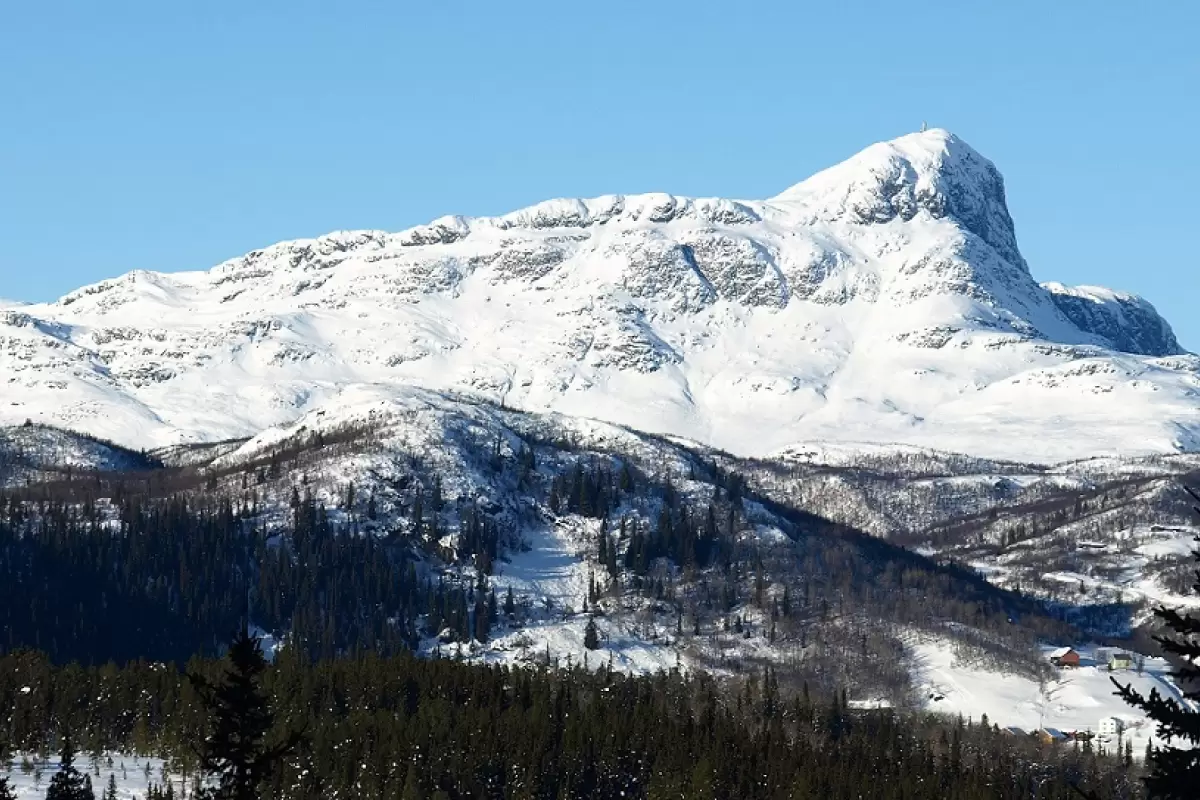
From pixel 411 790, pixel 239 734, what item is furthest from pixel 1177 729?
pixel 411 790

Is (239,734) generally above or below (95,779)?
above

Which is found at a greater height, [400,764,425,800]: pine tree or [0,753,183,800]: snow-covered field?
[400,764,425,800]: pine tree

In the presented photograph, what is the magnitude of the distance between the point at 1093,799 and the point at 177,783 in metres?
162

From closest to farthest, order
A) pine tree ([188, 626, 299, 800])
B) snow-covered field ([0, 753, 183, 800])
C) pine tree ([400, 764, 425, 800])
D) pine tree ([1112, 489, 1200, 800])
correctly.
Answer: pine tree ([1112, 489, 1200, 800]) → pine tree ([188, 626, 299, 800]) → snow-covered field ([0, 753, 183, 800]) → pine tree ([400, 764, 425, 800])

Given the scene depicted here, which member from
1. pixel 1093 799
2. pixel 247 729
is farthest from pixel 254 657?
pixel 1093 799

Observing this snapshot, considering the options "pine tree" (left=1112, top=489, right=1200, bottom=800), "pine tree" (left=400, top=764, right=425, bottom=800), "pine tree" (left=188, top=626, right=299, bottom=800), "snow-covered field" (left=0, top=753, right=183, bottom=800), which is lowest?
"snow-covered field" (left=0, top=753, right=183, bottom=800)

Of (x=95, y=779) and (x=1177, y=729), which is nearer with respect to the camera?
(x=1177, y=729)

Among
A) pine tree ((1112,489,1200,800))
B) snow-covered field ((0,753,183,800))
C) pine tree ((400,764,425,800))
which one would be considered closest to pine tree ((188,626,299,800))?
pine tree ((1112,489,1200,800))

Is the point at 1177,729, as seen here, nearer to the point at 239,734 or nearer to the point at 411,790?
the point at 239,734

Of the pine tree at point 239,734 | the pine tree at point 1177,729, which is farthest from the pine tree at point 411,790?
the pine tree at point 1177,729

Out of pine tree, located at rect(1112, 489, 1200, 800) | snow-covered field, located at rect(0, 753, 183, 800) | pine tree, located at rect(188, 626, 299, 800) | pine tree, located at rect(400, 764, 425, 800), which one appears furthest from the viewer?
pine tree, located at rect(400, 764, 425, 800)

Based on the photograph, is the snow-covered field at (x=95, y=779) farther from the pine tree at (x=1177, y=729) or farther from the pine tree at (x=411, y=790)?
the pine tree at (x=1177, y=729)

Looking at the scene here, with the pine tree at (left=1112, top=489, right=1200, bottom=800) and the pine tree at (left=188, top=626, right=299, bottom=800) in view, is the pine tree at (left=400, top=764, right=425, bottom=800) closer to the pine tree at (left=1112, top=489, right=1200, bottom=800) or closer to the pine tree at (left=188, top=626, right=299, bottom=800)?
the pine tree at (left=188, top=626, right=299, bottom=800)

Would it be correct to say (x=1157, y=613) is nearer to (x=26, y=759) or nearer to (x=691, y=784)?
(x=691, y=784)
